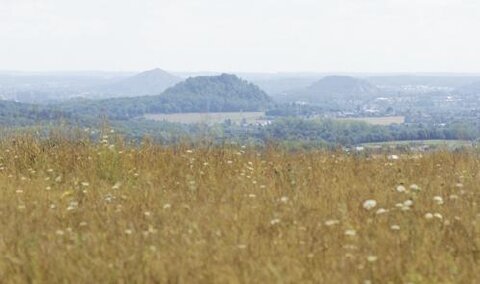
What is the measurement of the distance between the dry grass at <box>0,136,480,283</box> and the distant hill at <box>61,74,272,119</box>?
97.4 metres

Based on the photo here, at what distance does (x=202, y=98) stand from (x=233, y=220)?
141 metres

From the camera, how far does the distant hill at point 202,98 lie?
→ 116069 millimetres

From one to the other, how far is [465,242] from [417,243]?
0.39m

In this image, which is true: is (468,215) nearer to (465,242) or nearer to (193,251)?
(465,242)

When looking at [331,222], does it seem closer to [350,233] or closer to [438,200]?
[350,233]

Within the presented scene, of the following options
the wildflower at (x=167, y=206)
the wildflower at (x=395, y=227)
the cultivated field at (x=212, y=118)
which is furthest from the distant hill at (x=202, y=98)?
the wildflower at (x=395, y=227)

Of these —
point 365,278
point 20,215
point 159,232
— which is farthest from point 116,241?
point 365,278

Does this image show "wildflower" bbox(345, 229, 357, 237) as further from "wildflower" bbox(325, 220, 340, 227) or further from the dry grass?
"wildflower" bbox(325, 220, 340, 227)

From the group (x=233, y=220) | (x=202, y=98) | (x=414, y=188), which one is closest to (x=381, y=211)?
(x=414, y=188)

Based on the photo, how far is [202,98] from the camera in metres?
146

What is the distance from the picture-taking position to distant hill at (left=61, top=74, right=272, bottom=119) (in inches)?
4570

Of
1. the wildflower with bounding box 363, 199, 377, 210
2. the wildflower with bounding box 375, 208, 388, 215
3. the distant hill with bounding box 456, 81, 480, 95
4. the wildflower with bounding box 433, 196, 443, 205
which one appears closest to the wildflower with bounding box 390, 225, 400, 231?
the wildflower with bounding box 375, 208, 388, 215

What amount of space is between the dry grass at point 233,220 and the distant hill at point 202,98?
97.4m

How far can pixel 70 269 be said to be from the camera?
400 centimetres
